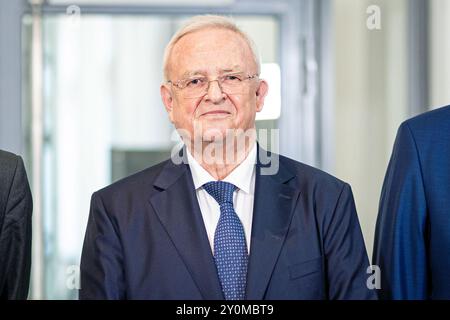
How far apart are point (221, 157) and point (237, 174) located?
45mm

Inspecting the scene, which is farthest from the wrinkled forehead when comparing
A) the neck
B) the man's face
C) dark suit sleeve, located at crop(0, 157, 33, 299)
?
dark suit sleeve, located at crop(0, 157, 33, 299)

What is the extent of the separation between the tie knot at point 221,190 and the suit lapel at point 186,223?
3 cm

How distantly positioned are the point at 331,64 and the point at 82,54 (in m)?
0.74

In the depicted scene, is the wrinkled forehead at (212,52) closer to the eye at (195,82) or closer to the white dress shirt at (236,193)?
the eye at (195,82)

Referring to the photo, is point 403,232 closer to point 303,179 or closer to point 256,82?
point 303,179

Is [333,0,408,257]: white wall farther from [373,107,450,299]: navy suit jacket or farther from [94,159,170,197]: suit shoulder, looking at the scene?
[94,159,170,197]: suit shoulder

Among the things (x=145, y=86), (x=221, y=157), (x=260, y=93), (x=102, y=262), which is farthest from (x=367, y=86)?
(x=102, y=262)

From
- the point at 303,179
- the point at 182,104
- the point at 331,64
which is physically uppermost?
the point at 331,64

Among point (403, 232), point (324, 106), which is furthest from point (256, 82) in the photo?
point (324, 106)

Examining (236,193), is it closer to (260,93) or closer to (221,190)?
(221,190)

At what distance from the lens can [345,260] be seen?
1505 mm

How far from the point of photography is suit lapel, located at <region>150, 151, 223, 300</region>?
1.51 meters
